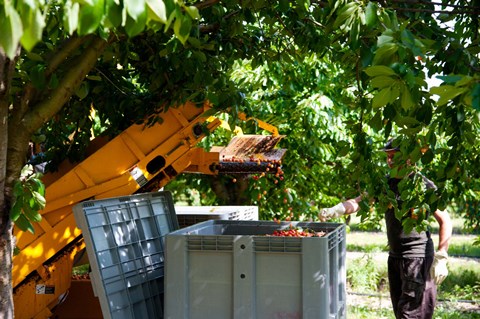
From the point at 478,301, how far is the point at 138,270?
22.6 ft

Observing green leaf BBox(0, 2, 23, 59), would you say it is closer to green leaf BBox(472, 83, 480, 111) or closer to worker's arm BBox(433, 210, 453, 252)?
green leaf BBox(472, 83, 480, 111)

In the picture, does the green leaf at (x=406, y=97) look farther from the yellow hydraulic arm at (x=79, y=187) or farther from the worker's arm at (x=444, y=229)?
the worker's arm at (x=444, y=229)

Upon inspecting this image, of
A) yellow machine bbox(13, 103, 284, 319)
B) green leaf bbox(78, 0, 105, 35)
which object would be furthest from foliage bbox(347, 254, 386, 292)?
green leaf bbox(78, 0, 105, 35)

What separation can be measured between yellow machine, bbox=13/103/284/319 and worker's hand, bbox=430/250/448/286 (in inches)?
86.3

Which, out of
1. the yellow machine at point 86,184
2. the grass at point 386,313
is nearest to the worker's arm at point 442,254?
the yellow machine at point 86,184

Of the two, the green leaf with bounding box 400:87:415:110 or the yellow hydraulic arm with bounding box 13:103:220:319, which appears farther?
the yellow hydraulic arm with bounding box 13:103:220:319

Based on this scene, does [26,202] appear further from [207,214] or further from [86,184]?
[207,214]

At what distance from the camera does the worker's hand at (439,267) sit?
20.2ft

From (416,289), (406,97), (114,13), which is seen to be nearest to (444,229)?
(416,289)

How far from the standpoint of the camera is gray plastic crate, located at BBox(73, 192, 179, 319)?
405 centimetres

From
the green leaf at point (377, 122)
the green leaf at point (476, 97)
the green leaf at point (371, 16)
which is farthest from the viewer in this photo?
the green leaf at point (377, 122)

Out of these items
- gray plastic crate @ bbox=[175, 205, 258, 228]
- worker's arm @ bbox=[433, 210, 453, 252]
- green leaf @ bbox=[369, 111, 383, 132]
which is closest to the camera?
green leaf @ bbox=[369, 111, 383, 132]

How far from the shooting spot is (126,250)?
14.3ft

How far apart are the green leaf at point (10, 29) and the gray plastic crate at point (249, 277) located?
2630 millimetres
